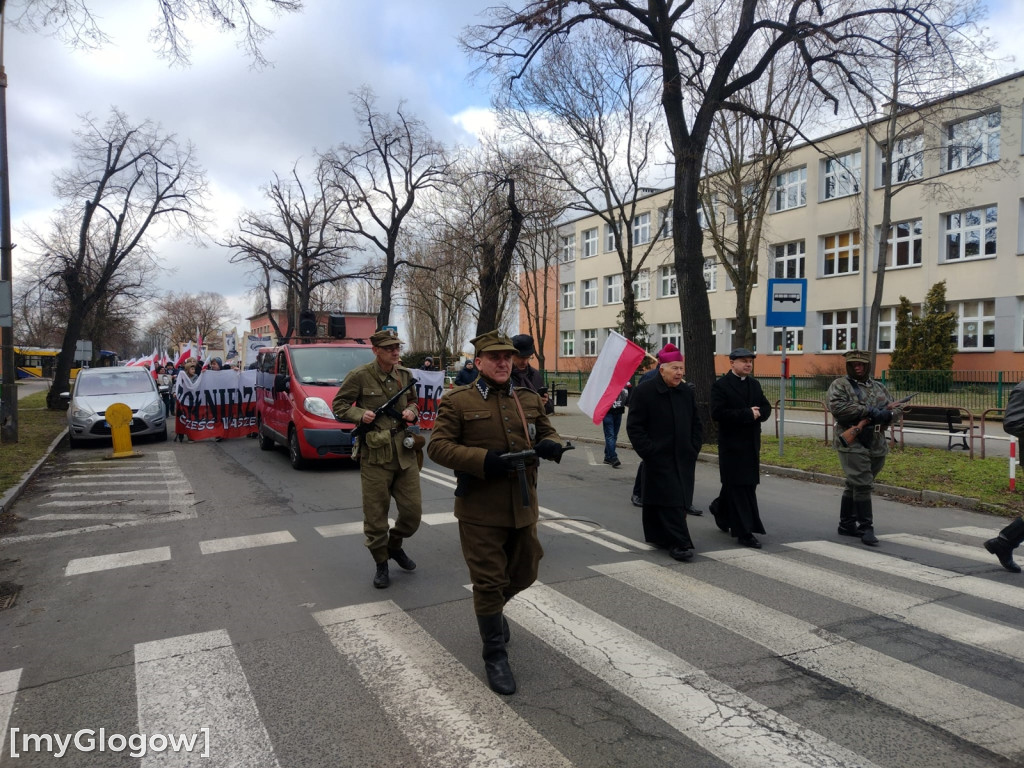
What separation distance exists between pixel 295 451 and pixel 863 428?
8.34 metres

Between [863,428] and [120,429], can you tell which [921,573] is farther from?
[120,429]

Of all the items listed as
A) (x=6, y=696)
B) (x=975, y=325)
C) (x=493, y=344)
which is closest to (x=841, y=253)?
(x=975, y=325)

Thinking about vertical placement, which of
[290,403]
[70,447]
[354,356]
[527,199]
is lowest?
[70,447]

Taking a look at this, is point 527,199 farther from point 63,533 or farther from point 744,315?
point 63,533

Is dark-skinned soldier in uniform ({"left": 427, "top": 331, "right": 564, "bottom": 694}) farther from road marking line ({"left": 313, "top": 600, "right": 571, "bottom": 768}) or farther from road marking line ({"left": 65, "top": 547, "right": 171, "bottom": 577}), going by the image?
road marking line ({"left": 65, "top": 547, "right": 171, "bottom": 577})

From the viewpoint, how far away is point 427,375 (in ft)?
48.2

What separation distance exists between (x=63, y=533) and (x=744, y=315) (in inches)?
931

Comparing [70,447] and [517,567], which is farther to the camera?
[70,447]

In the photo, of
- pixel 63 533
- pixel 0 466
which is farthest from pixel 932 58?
pixel 0 466

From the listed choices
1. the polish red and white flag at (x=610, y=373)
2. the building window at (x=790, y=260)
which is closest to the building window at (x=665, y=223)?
the building window at (x=790, y=260)

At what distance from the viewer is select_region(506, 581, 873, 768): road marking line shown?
3113mm

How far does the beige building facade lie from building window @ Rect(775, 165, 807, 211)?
2.5 inches

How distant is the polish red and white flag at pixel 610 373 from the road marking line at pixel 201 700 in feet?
15.6

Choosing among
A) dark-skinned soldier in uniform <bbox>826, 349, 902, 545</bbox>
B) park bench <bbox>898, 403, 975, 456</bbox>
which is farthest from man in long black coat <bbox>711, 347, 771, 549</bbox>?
park bench <bbox>898, 403, 975, 456</bbox>
